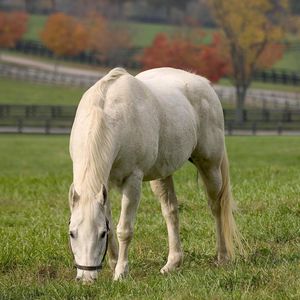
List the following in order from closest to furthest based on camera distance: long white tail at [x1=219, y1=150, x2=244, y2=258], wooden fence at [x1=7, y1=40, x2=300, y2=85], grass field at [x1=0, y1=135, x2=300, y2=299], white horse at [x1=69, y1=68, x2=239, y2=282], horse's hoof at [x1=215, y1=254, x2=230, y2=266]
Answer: grass field at [x1=0, y1=135, x2=300, y2=299]
white horse at [x1=69, y1=68, x2=239, y2=282]
horse's hoof at [x1=215, y1=254, x2=230, y2=266]
long white tail at [x1=219, y1=150, x2=244, y2=258]
wooden fence at [x1=7, y1=40, x2=300, y2=85]

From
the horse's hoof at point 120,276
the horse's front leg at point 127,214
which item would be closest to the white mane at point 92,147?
the horse's front leg at point 127,214

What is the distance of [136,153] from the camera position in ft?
22.5

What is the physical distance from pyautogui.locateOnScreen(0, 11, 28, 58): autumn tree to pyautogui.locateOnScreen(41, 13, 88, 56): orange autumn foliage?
5.00 meters

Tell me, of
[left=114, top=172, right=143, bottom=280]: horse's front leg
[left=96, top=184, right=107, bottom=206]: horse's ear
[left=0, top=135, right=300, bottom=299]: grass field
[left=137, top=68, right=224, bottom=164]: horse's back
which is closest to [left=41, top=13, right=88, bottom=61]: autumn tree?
[left=0, top=135, right=300, bottom=299]: grass field

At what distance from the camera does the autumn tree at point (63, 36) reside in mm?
74250

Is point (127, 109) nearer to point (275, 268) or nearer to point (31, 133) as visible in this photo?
point (275, 268)

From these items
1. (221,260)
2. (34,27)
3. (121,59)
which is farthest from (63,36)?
(221,260)

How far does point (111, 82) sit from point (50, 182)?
Answer: 22.3 ft

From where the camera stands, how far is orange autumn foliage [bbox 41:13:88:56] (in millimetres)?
74250

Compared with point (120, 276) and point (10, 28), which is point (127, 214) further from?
point (10, 28)

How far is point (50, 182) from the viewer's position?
1367 cm

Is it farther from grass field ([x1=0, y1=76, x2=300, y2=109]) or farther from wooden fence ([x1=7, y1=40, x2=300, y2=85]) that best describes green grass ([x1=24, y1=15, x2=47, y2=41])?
grass field ([x1=0, y1=76, x2=300, y2=109])

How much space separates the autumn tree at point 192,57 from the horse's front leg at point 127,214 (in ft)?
157

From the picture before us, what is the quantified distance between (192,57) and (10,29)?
2746 centimetres
